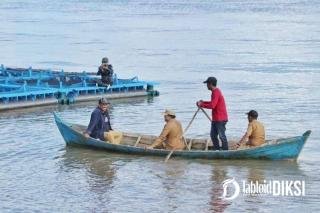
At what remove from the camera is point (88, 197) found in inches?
590

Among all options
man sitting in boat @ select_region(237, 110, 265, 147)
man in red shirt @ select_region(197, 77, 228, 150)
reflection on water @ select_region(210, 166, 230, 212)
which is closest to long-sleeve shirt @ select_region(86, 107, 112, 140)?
man in red shirt @ select_region(197, 77, 228, 150)

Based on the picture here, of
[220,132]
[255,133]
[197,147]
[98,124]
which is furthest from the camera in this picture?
[197,147]

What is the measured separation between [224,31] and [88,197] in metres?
44.3

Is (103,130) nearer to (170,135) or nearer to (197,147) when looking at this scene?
(170,135)

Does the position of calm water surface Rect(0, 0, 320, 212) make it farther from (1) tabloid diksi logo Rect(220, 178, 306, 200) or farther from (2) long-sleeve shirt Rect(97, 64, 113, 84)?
(2) long-sleeve shirt Rect(97, 64, 113, 84)

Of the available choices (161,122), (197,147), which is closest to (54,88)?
(161,122)

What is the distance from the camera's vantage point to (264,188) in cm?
1570

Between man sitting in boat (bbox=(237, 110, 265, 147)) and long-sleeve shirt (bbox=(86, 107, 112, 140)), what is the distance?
8.78ft

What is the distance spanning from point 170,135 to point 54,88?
8.50m

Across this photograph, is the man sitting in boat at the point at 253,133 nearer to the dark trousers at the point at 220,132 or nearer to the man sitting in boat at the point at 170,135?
the dark trousers at the point at 220,132

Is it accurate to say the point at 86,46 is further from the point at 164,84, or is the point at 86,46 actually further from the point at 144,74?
the point at 164,84

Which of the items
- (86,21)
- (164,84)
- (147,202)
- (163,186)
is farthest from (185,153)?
(86,21)

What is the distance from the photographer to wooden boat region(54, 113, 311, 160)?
16969 millimetres

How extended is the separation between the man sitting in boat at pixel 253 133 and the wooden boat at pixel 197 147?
0.18 meters
